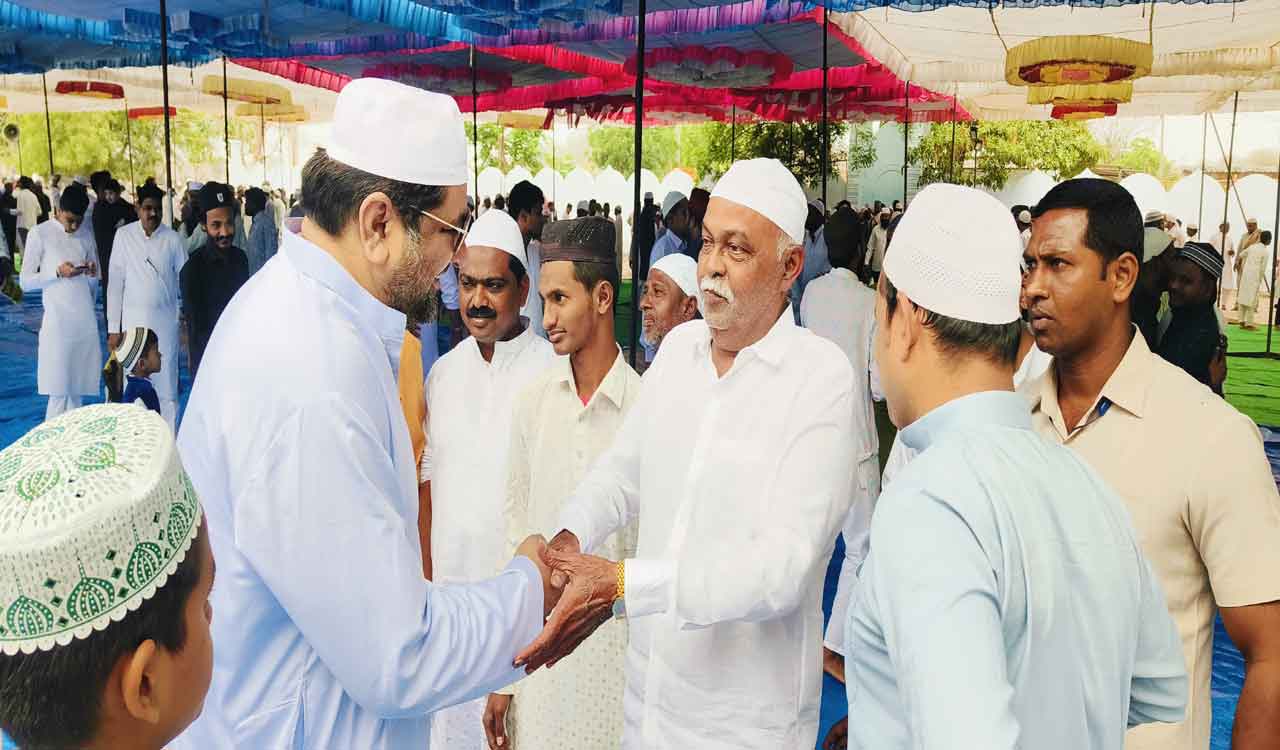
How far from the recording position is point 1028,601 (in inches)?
52.3

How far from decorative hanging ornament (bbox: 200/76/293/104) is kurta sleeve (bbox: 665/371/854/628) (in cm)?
1374

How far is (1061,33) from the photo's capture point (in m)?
10.2

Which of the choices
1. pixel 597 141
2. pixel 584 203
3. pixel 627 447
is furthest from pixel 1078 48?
pixel 597 141

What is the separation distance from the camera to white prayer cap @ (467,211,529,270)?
140 inches

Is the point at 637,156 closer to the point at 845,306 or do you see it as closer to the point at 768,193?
the point at 845,306

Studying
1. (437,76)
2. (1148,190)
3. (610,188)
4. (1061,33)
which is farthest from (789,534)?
(610,188)

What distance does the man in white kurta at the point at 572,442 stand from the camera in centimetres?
287

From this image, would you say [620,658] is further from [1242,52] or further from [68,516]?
[1242,52]

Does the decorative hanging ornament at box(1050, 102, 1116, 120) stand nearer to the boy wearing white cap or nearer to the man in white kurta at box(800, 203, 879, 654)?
the man in white kurta at box(800, 203, 879, 654)

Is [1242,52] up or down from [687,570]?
up

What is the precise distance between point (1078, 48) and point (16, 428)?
899 centimetres

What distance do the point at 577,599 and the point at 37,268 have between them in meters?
8.44

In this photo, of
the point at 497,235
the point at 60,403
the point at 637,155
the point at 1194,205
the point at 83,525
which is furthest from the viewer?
the point at 1194,205

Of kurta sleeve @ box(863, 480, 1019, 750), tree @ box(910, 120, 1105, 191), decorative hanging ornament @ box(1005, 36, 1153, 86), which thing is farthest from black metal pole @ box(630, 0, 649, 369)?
tree @ box(910, 120, 1105, 191)
